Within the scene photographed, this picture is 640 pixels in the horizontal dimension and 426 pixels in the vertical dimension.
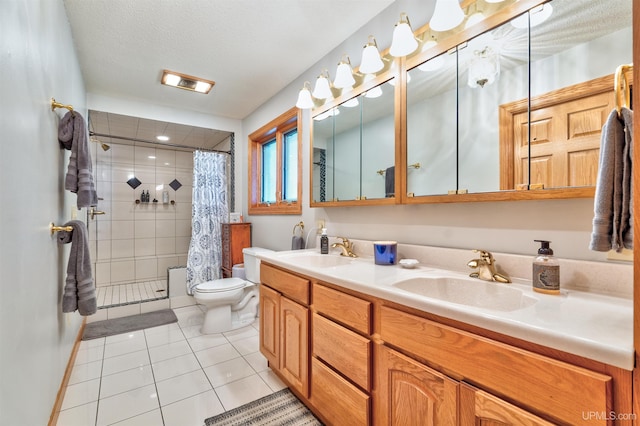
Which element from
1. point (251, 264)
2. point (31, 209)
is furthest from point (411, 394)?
point (251, 264)

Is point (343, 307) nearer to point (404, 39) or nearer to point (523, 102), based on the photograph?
point (523, 102)

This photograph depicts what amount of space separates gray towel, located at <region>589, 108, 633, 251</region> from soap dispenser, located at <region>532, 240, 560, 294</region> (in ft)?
0.82

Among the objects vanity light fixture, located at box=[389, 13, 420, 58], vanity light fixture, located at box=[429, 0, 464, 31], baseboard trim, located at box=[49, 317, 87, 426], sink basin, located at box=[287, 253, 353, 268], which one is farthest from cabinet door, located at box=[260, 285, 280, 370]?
vanity light fixture, located at box=[429, 0, 464, 31]

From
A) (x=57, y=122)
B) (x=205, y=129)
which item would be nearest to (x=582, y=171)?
(x=57, y=122)

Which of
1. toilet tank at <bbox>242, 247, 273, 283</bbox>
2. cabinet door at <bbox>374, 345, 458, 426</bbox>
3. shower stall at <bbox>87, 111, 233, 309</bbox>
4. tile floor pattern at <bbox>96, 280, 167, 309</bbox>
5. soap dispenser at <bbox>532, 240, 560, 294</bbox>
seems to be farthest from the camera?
shower stall at <bbox>87, 111, 233, 309</bbox>

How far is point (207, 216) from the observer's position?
11.1ft

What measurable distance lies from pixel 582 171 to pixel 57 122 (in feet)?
8.15

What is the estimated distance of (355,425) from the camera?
1.17m

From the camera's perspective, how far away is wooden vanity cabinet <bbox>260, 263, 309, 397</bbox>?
1.50 meters

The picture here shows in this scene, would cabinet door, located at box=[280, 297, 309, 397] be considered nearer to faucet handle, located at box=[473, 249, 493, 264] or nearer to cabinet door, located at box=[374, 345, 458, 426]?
cabinet door, located at box=[374, 345, 458, 426]

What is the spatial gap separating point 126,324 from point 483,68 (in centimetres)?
355

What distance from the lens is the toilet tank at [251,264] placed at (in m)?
2.84

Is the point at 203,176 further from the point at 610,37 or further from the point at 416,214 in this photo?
the point at 610,37

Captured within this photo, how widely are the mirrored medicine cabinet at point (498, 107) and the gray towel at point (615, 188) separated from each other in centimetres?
29
